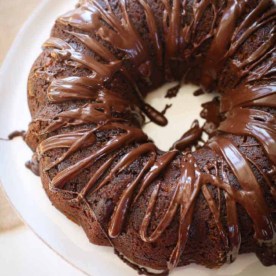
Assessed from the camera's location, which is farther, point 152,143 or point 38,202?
point 38,202

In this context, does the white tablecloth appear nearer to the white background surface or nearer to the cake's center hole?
the white background surface

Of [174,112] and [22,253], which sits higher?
[174,112]

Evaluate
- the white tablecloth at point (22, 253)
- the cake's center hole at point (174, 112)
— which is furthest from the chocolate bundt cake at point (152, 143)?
the white tablecloth at point (22, 253)

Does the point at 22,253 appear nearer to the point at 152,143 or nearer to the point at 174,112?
the point at 152,143

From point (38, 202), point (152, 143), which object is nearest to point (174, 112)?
point (152, 143)

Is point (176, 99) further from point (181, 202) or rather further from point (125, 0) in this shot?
point (181, 202)

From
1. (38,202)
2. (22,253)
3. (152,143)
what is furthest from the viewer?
(22,253)

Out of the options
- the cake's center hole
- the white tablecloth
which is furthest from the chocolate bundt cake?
the white tablecloth
